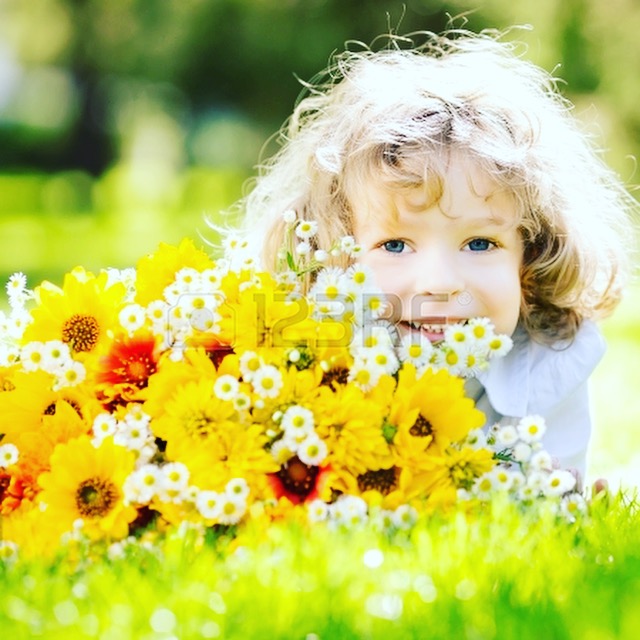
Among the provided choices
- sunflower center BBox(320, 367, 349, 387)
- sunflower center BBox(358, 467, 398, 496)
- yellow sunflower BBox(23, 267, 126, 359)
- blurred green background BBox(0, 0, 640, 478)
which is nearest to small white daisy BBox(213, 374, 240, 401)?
sunflower center BBox(320, 367, 349, 387)

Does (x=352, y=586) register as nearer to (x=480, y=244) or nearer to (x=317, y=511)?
(x=317, y=511)

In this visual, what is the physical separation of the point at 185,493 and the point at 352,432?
34 centimetres

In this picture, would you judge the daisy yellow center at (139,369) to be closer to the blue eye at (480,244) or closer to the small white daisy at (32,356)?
the small white daisy at (32,356)

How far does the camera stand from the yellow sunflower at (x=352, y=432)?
2230 mm

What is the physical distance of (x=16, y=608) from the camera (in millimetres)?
1824

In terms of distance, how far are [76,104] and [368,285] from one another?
65.3ft

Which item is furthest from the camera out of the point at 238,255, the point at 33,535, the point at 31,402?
the point at 238,255

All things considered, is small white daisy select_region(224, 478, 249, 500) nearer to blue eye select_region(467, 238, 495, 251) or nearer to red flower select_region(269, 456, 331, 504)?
red flower select_region(269, 456, 331, 504)

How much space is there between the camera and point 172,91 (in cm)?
2092

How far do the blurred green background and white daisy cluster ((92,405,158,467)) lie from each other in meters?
8.42

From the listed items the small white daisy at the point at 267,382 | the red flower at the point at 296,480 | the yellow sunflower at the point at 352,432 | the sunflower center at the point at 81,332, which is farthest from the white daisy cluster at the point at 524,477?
the sunflower center at the point at 81,332

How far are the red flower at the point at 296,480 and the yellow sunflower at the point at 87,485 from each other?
29 centimetres

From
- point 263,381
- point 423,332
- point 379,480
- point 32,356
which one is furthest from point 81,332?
point 423,332

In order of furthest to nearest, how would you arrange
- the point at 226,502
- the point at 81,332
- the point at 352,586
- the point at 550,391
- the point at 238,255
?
1. the point at 550,391
2. the point at 238,255
3. the point at 81,332
4. the point at 226,502
5. the point at 352,586
